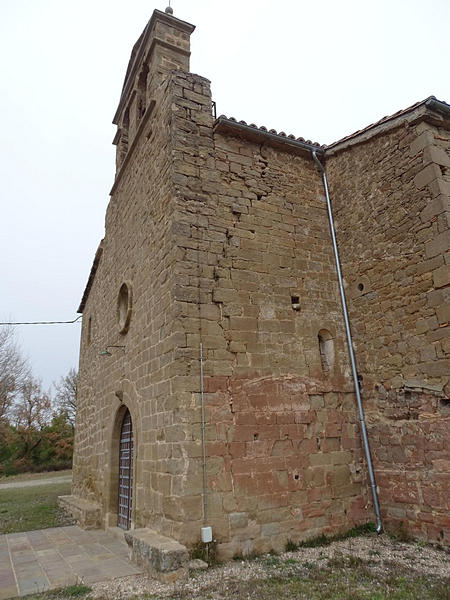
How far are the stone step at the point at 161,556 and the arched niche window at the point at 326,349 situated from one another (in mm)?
3242

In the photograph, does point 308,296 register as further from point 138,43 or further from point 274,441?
point 138,43

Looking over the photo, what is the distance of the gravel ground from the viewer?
152 inches

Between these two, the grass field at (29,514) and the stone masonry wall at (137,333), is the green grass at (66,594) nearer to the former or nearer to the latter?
the stone masonry wall at (137,333)

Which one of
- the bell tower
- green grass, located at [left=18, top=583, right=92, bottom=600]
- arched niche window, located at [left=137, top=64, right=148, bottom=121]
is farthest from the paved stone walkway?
arched niche window, located at [left=137, top=64, right=148, bottom=121]

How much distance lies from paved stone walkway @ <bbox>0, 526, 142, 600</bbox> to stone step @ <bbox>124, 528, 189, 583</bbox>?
213mm

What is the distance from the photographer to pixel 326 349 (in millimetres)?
6430

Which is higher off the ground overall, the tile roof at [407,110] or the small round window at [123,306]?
the tile roof at [407,110]

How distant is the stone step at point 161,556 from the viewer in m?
4.05

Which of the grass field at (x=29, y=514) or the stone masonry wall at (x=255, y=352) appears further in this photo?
the grass field at (x=29, y=514)

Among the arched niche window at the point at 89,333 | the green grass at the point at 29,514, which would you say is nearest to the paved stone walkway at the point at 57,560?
the green grass at the point at 29,514

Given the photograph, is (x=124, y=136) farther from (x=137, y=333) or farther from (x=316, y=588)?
(x=316, y=588)

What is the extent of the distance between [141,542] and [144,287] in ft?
11.9

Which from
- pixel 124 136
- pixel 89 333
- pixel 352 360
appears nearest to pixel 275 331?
pixel 352 360

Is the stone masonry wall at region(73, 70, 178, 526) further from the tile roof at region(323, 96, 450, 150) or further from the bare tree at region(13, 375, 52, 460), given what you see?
the bare tree at region(13, 375, 52, 460)
